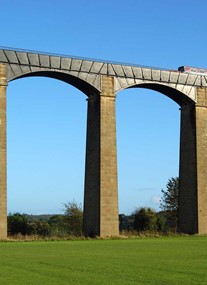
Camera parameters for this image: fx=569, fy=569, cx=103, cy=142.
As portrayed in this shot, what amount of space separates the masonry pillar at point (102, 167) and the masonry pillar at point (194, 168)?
884 cm

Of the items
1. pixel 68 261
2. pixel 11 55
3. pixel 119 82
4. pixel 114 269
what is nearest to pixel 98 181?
pixel 119 82

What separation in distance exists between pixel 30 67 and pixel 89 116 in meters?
6.69

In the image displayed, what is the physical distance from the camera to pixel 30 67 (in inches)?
1703

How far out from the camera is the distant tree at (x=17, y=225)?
62791 millimetres

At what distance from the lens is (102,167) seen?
4459 cm

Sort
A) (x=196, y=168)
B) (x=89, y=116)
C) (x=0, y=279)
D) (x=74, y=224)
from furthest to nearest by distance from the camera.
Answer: (x=74, y=224) → (x=196, y=168) → (x=89, y=116) → (x=0, y=279)

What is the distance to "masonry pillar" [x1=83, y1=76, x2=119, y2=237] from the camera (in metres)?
44.1

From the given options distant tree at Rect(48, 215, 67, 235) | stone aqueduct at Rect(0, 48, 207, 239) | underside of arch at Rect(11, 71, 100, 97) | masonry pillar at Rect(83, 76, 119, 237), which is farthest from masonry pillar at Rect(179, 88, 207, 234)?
distant tree at Rect(48, 215, 67, 235)

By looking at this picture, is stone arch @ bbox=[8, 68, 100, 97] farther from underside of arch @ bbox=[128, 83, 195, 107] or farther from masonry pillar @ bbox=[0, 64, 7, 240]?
underside of arch @ bbox=[128, 83, 195, 107]

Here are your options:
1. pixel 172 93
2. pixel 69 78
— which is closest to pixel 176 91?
pixel 172 93

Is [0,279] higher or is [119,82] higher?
[119,82]

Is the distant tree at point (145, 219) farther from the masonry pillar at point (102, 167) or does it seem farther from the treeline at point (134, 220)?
the masonry pillar at point (102, 167)

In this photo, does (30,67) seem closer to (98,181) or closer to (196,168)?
(98,181)

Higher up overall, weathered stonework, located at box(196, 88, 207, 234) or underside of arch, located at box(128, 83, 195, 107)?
underside of arch, located at box(128, 83, 195, 107)
